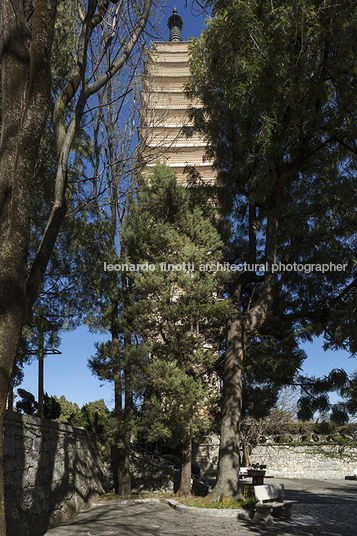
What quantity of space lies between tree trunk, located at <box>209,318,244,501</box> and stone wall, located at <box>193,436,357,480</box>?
12.7m

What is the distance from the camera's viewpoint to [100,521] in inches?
298

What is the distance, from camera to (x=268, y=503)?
7.71 m

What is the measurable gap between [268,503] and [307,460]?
1491 cm

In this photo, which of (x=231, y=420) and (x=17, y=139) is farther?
(x=231, y=420)

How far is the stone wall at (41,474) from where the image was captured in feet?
18.8

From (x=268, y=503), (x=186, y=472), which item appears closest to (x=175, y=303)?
(x=186, y=472)

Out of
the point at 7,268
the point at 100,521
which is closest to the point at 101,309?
the point at 100,521

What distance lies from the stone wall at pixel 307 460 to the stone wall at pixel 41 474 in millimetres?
12926

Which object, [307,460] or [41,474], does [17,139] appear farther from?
[307,460]

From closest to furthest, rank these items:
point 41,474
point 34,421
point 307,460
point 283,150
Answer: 1. point 34,421
2. point 41,474
3. point 283,150
4. point 307,460

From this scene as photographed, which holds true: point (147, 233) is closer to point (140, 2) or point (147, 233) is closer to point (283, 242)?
point (283, 242)

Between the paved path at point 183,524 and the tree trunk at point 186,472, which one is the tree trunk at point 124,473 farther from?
the paved path at point 183,524

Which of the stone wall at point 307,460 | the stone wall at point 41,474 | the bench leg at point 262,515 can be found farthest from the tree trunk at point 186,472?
the stone wall at point 307,460

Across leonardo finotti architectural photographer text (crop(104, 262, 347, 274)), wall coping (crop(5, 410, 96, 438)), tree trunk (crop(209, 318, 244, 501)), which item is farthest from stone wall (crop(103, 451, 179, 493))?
leonardo finotti architectural photographer text (crop(104, 262, 347, 274))
